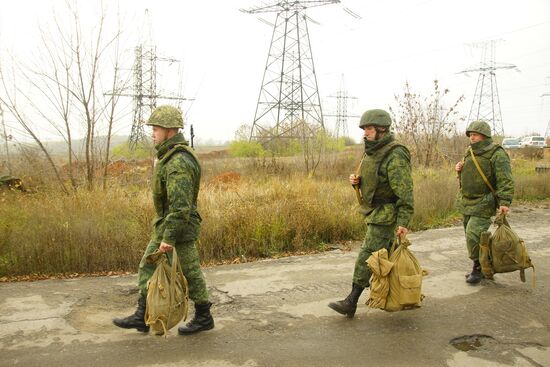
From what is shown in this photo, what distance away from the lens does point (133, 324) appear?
Answer: 12.7ft

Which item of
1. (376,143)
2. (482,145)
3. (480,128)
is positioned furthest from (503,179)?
(376,143)

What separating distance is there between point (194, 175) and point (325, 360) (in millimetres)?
1809

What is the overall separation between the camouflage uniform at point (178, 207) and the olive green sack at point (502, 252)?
3.10m

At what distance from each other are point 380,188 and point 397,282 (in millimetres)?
859

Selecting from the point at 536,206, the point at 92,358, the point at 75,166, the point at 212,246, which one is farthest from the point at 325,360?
the point at 536,206

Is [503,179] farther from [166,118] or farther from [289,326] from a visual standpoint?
[166,118]

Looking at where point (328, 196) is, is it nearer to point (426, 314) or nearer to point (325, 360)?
point (426, 314)

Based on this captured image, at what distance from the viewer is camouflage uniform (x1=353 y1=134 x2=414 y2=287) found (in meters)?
4.04

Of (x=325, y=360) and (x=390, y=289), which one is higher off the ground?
(x=390, y=289)

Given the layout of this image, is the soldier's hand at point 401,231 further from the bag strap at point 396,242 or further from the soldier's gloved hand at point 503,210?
the soldier's gloved hand at point 503,210

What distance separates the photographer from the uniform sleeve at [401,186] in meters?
4.01

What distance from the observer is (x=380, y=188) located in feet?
13.7

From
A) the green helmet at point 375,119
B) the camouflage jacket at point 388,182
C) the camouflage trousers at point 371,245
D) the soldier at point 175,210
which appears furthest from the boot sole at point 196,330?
the green helmet at point 375,119

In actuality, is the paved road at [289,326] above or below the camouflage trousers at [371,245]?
below
